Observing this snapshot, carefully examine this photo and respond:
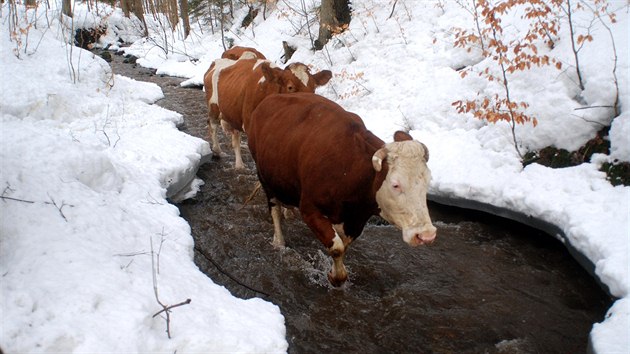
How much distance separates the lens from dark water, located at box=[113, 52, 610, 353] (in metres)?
3.57

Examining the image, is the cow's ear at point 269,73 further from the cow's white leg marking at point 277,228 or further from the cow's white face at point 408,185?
the cow's white face at point 408,185

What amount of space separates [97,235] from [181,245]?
2.44ft

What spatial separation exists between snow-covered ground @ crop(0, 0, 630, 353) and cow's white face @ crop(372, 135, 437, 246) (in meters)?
1.09

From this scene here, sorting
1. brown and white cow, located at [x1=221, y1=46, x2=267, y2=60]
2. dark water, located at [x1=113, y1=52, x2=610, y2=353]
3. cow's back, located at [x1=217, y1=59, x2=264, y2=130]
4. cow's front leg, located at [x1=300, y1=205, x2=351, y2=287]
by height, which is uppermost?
brown and white cow, located at [x1=221, y1=46, x2=267, y2=60]

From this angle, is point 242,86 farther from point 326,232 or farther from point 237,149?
point 326,232

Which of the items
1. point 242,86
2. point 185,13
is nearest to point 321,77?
point 242,86

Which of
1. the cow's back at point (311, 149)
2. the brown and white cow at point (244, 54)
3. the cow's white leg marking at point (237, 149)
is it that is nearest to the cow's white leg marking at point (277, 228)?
the cow's back at point (311, 149)

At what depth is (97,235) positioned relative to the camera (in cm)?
325

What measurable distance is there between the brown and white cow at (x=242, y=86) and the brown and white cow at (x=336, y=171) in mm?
1084

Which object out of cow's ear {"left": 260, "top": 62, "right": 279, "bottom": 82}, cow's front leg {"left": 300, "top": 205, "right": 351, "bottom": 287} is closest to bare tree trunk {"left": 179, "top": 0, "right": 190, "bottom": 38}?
cow's ear {"left": 260, "top": 62, "right": 279, "bottom": 82}

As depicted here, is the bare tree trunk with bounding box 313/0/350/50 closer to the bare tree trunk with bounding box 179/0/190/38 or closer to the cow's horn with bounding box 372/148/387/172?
the cow's horn with bounding box 372/148/387/172

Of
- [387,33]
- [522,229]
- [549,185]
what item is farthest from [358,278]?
[387,33]

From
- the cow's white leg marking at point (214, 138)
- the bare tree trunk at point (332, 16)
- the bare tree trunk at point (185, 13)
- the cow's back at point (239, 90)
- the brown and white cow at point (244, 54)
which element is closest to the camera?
the cow's back at point (239, 90)

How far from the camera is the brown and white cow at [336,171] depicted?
309 cm
